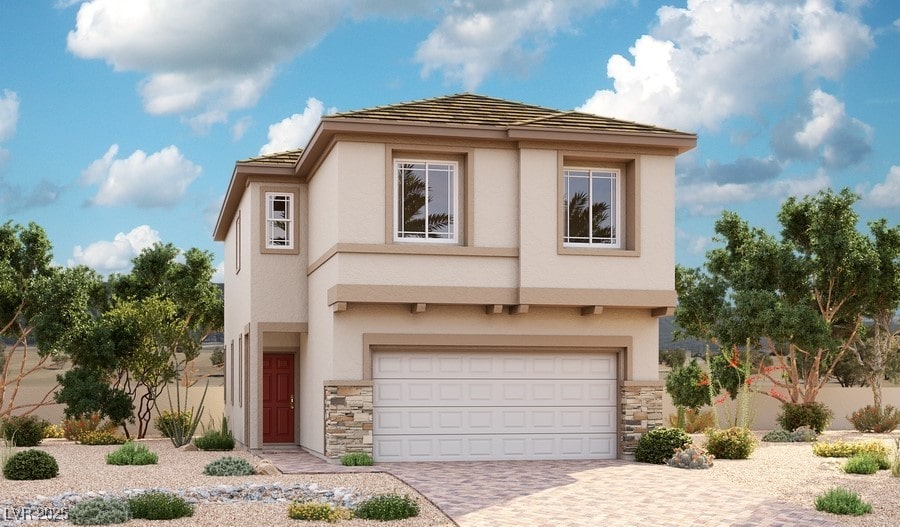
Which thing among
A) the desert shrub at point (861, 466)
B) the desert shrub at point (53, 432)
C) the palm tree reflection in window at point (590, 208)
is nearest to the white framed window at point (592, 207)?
the palm tree reflection in window at point (590, 208)

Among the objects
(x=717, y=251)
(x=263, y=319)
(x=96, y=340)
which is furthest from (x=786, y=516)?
(x=96, y=340)

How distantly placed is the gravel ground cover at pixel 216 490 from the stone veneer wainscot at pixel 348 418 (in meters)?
2.20

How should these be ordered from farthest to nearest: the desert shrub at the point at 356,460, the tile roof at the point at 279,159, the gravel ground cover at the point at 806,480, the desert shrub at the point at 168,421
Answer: the desert shrub at the point at 168,421 < the tile roof at the point at 279,159 < the desert shrub at the point at 356,460 < the gravel ground cover at the point at 806,480

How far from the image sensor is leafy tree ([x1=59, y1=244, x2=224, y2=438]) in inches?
1122

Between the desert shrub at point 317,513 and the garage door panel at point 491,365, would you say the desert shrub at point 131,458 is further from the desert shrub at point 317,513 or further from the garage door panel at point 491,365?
the desert shrub at point 317,513

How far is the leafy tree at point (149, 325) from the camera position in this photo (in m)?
28.5

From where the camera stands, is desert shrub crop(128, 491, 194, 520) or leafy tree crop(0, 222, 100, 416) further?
leafy tree crop(0, 222, 100, 416)

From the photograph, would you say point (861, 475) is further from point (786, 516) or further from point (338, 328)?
point (338, 328)

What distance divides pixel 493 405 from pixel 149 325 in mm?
12777

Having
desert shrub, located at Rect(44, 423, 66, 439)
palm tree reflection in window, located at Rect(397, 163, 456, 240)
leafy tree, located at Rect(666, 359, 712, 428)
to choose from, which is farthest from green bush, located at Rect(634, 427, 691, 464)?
desert shrub, located at Rect(44, 423, 66, 439)

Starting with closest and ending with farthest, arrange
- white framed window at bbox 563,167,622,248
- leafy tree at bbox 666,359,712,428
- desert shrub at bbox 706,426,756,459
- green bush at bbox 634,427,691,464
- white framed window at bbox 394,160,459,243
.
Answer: green bush at bbox 634,427,691,464, white framed window at bbox 394,160,459,243, white framed window at bbox 563,167,622,248, desert shrub at bbox 706,426,756,459, leafy tree at bbox 666,359,712,428

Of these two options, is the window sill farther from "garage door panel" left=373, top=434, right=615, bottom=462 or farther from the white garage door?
"garage door panel" left=373, top=434, right=615, bottom=462

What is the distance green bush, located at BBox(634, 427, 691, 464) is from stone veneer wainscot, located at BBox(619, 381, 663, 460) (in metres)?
0.38

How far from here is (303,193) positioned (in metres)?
22.8
